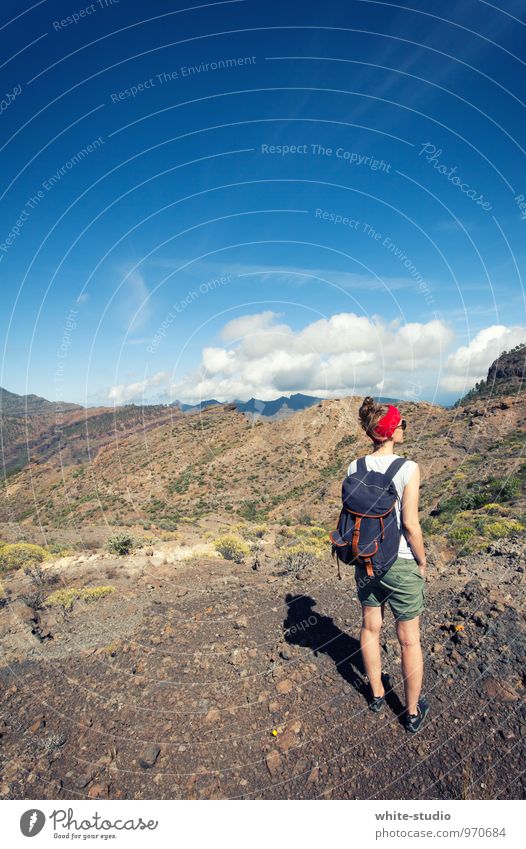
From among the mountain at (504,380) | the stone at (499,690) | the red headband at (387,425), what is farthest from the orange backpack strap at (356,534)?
the mountain at (504,380)

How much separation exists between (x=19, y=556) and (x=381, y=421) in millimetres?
14696

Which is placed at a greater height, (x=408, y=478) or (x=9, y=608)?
(x=408, y=478)

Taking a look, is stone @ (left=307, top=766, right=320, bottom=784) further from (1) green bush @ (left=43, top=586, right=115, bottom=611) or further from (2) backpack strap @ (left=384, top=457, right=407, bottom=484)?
(1) green bush @ (left=43, top=586, right=115, bottom=611)

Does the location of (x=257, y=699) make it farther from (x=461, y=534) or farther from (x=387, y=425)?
(x=461, y=534)

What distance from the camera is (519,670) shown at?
16.2ft

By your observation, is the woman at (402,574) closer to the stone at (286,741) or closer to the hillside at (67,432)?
the stone at (286,741)

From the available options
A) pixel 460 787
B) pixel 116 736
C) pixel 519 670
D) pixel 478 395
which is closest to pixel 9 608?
pixel 116 736

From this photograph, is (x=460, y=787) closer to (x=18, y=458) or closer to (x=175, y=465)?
(x=175, y=465)

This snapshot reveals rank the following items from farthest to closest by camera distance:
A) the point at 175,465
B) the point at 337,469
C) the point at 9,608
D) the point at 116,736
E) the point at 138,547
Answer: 1. the point at 175,465
2. the point at 337,469
3. the point at 138,547
4. the point at 9,608
5. the point at 116,736

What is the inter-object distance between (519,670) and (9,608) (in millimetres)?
9621

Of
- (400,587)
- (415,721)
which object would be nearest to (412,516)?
(400,587)

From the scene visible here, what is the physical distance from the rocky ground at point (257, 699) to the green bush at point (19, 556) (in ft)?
18.8

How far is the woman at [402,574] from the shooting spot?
154 inches

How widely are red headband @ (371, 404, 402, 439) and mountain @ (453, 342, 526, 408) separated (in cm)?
5457
